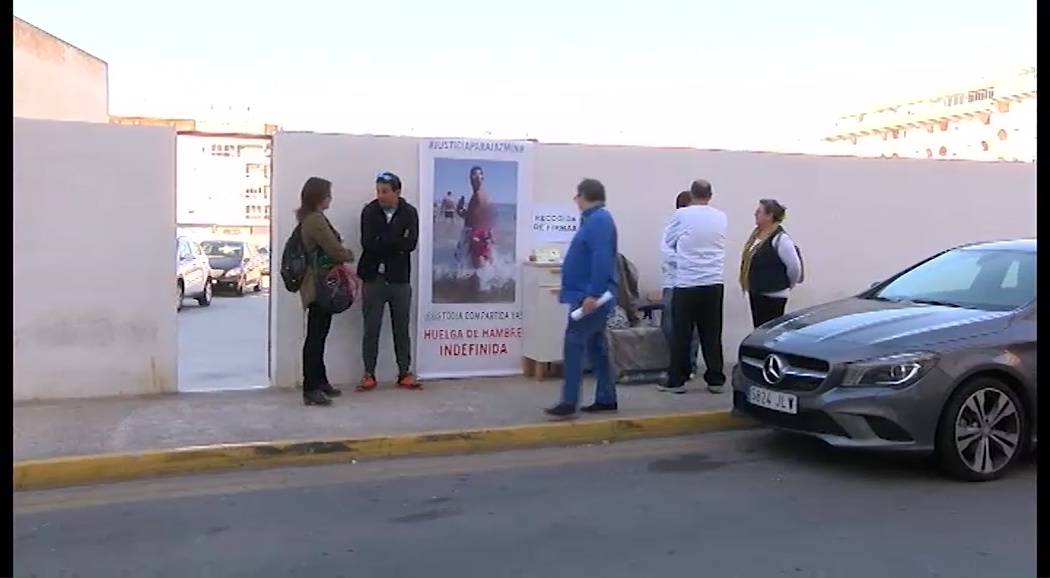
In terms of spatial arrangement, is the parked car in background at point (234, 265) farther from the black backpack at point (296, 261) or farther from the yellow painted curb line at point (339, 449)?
the yellow painted curb line at point (339, 449)

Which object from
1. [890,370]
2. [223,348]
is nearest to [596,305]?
[890,370]

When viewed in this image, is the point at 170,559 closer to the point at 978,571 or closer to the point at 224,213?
the point at 978,571

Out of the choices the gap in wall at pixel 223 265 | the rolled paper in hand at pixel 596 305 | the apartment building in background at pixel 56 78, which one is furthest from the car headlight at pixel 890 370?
the apartment building in background at pixel 56 78

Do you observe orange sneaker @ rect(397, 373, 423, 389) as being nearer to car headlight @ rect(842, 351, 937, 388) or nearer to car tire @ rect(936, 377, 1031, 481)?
car headlight @ rect(842, 351, 937, 388)

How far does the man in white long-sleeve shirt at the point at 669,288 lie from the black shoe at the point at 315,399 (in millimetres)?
2814

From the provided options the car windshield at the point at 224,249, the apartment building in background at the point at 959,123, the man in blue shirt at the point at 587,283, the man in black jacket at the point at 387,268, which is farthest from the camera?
the apartment building in background at the point at 959,123

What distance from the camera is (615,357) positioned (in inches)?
330

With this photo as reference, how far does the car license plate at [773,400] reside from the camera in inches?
234

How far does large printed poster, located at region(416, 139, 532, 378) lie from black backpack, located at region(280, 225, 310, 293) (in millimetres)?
1219

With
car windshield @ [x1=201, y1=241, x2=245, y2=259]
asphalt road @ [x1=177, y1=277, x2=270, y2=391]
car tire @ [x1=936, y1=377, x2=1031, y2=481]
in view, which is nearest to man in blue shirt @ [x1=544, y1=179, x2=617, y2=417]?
car tire @ [x1=936, y1=377, x2=1031, y2=481]

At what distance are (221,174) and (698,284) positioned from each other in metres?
14.5

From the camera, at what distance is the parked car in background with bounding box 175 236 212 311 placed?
16734 millimetres

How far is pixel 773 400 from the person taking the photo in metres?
6.11

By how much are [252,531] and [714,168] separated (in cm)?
578
